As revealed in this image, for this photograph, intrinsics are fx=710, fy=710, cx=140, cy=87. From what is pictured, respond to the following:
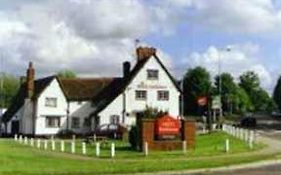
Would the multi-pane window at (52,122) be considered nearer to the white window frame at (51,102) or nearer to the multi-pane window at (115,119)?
the white window frame at (51,102)

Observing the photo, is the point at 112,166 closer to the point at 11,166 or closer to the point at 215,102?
the point at 11,166

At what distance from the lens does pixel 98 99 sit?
89375 mm

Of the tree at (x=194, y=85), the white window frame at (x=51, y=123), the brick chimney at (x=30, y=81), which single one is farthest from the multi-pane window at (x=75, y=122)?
the tree at (x=194, y=85)

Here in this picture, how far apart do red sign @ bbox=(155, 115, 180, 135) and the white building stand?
123 ft

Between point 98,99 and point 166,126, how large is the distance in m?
43.9

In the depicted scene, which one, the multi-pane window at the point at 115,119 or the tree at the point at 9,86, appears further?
the tree at the point at 9,86

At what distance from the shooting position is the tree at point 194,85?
152512 mm

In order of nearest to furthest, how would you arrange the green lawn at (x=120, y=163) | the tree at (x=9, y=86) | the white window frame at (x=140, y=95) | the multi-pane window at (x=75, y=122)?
the green lawn at (x=120, y=163)
the white window frame at (x=140, y=95)
the multi-pane window at (x=75, y=122)
the tree at (x=9, y=86)

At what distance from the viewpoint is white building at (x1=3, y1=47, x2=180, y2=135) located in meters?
85.2

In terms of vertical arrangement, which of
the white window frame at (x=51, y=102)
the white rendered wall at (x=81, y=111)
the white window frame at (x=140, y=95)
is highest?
the white window frame at (x=140, y=95)

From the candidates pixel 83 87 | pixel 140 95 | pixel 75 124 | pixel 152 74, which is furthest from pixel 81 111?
pixel 152 74

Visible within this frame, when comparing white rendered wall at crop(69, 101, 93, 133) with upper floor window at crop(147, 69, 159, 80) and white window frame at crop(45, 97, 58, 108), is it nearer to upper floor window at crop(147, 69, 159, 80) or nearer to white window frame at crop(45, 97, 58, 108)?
white window frame at crop(45, 97, 58, 108)

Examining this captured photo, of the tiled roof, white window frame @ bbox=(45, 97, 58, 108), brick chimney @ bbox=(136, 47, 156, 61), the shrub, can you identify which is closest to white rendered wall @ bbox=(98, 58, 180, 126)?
brick chimney @ bbox=(136, 47, 156, 61)

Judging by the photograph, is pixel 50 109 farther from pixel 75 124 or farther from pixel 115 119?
pixel 115 119
